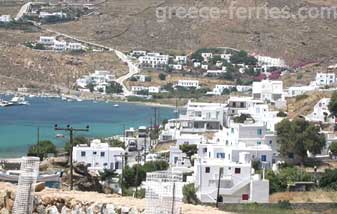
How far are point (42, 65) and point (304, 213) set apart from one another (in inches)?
2403

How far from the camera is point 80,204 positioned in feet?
25.1

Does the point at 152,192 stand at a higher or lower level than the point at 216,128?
higher

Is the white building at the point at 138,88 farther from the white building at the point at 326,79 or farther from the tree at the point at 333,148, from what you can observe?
the tree at the point at 333,148

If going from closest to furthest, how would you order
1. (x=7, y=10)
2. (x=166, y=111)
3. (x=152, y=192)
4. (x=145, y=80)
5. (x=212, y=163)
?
(x=152, y=192) → (x=212, y=163) → (x=166, y=111) → (x=145, y=80) → (x=7, y=10)

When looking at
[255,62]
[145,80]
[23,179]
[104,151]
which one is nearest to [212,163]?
[104,151]

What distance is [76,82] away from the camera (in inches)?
3145

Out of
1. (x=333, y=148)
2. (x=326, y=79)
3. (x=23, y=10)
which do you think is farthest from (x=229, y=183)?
(x=23, y=10)

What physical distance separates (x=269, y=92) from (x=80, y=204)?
Answer: 132 ft

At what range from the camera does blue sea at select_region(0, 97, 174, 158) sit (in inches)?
1868

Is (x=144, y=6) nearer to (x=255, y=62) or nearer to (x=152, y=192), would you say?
(x=255, y=62)

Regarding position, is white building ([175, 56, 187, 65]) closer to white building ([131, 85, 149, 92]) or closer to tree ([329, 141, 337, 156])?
white building ([131, 85, 149, 92])

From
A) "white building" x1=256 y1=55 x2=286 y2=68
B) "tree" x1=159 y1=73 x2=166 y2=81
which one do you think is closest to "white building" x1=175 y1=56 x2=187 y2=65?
"tree" x1=159 y1=73 x2=166 y2=81

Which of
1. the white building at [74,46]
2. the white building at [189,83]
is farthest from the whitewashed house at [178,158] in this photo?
the white building at [74,46]

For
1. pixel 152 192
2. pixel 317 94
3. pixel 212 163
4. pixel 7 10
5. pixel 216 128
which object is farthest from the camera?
pixel 7 10
